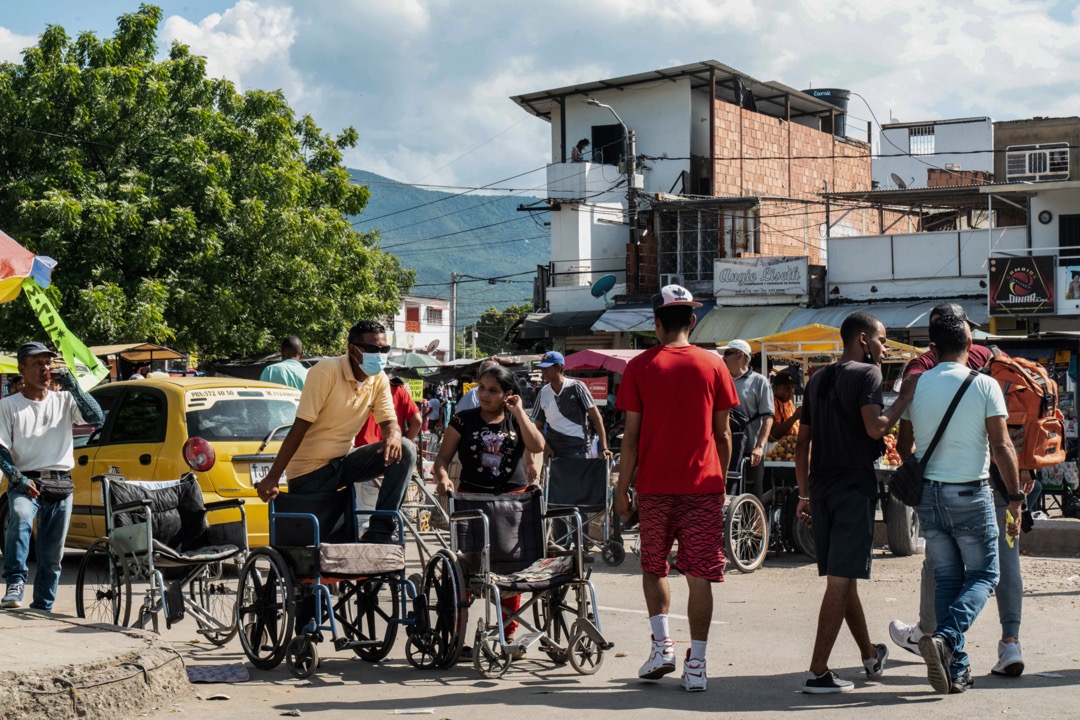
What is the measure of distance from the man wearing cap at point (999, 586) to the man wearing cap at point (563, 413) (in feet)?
16.4

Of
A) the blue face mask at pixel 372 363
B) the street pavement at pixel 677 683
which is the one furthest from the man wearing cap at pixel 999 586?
the blue face mask at pixel 372 363

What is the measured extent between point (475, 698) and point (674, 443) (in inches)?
64.2

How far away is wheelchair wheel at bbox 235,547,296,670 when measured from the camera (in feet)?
23.5

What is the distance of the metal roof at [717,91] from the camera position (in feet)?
143

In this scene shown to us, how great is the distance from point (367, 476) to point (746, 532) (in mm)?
5113

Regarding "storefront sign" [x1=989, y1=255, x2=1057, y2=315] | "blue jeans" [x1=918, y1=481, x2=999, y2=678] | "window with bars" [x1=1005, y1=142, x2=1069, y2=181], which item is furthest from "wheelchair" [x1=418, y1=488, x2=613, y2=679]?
"window with bars" [x1=1005, y1=142, x2=1069, y2=181]

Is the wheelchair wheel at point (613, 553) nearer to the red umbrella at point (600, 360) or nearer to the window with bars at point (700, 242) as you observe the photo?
the red umbrella at point (600, 360)

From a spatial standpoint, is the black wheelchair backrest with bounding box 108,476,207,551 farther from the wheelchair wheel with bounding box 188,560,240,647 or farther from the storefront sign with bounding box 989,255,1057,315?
the storefront sign with bounding box 989,255,1057,315

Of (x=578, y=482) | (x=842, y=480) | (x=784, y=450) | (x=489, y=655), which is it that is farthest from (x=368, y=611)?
(x=784, y=450)

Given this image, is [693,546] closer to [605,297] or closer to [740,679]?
[740,679]

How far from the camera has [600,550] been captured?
12.7 metres

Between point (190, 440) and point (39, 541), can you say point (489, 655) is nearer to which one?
point (39, 541)

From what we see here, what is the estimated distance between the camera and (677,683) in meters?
6.88

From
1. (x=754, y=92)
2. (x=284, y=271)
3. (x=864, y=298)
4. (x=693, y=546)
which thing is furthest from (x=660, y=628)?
(x=754, y=92)
